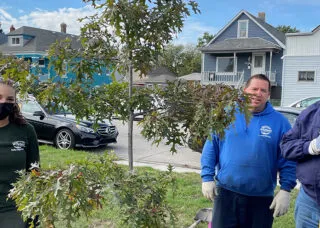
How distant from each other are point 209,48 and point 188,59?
94.1ft

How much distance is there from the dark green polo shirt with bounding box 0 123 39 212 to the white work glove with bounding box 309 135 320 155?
1.97 meters

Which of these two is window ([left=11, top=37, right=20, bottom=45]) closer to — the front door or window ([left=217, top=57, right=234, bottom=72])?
window ([left=217, top=57, right=234, bottom=72])

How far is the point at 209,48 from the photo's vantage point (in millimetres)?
29844

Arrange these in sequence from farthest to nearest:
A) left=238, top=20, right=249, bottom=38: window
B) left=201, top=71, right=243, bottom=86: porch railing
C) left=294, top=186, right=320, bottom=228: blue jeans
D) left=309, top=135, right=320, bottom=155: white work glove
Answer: left=238, top=20, right=249, bottom=38: window, left=201, top=71, right=243, bottom=86: porch railing, left=294, top=186, right=320, bottom=228: blue jeans, left=309, top=135, right=320, bottom=155: white work glove

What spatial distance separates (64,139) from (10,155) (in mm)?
7544

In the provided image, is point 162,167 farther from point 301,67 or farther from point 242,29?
point 242,29

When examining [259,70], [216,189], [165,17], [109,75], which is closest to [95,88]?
[109,75]

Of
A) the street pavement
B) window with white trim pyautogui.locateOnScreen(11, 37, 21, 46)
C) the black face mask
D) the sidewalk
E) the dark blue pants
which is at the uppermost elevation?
window with white trim pyautogui.locateOnScreen(11, 37, 21, 46)

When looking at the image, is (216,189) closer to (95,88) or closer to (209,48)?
(95,88)

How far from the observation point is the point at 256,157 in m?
2.91

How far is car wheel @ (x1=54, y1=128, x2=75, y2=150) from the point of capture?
32.0ft

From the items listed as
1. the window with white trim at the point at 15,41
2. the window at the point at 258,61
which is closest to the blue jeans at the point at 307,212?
the window at the point at 258,61

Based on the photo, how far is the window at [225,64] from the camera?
2981 centimetres

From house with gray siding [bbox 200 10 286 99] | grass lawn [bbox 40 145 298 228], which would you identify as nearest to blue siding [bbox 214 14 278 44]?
house with gray siding [bbox 200 10 286 99]
